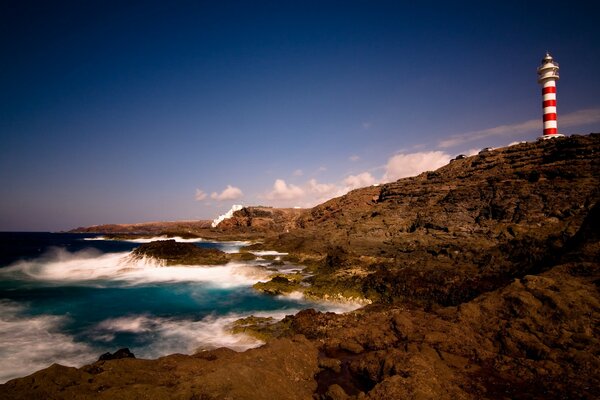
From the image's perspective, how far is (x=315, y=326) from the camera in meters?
11.0

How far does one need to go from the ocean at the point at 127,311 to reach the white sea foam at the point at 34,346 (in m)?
0.03

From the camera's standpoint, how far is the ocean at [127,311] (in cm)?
1189

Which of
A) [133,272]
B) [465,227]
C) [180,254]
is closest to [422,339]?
[465,227]

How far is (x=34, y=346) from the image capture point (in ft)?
40.8

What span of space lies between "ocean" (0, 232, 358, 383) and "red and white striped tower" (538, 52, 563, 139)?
37.7 meters

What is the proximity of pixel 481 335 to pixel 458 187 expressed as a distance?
3075 cm

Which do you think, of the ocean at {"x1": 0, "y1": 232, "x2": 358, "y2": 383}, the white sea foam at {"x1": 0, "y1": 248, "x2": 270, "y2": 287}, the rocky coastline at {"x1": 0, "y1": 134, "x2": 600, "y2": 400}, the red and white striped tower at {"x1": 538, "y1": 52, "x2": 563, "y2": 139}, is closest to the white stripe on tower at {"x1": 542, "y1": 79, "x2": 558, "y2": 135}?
the red and white striped tower at {"x1": 538, "y1": 52, "x2": 563, "y2": 139}

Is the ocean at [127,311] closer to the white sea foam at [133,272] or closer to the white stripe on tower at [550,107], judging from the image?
the white sea foam at [133,272]

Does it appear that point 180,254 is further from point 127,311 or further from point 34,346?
point 34,346

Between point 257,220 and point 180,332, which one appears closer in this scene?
point 180,332

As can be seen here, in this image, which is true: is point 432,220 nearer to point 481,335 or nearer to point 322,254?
point 322,254

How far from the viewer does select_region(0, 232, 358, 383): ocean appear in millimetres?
11891

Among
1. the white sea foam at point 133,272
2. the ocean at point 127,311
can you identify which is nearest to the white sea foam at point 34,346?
the ocean at point 127,311

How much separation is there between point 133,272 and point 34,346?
1678 cm
